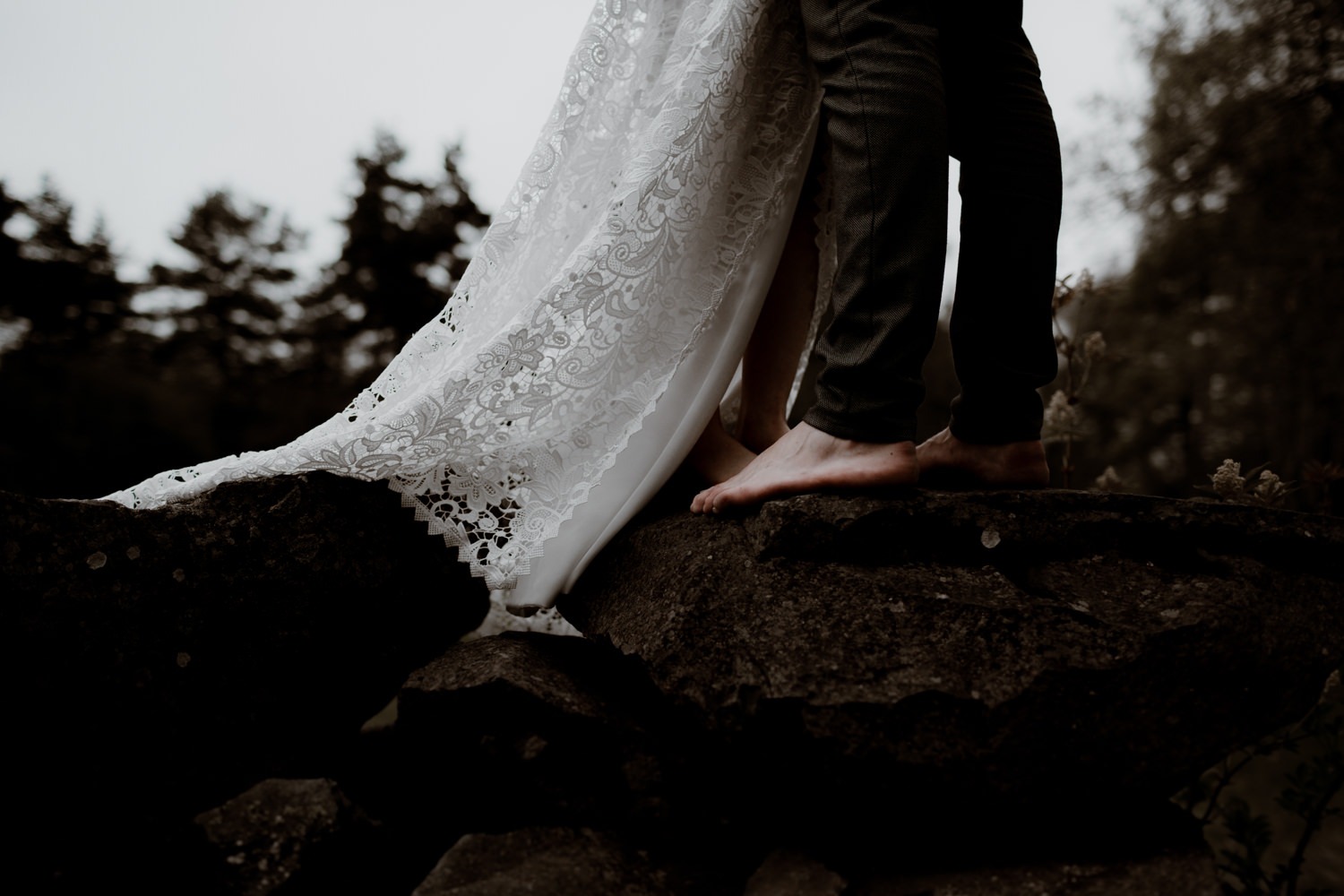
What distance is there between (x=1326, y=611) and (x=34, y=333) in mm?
20798

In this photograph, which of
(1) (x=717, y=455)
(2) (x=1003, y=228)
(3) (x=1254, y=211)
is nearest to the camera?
(2) (x=1003, y=228)

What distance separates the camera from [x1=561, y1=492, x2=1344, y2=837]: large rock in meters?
1.30

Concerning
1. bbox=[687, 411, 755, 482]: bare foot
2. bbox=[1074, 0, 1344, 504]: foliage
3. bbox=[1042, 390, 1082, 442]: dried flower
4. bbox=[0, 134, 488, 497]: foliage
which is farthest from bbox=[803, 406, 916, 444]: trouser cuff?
bbox=[0, 134, 488, 497]: foliage

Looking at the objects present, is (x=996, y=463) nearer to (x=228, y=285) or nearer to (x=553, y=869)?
(x=553, y=869)

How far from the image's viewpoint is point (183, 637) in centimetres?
163

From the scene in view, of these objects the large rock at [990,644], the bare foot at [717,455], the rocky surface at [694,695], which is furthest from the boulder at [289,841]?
the bare foot at [717,455]

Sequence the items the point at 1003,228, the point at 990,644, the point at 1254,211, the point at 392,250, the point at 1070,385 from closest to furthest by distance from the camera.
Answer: the point at 990,644 → the point at 1003,228 → the point at 1070,385 → the point at 1254,211 → the point at 392,250

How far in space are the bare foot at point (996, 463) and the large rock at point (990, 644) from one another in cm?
28

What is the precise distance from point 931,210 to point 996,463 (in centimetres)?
61

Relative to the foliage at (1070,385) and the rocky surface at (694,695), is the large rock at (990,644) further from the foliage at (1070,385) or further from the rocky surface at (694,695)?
the foliage at (1070,385)

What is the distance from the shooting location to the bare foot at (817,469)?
1.54 metres

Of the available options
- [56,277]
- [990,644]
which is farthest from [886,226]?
→ [56,277]

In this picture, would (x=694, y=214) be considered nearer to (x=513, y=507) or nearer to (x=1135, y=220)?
(x=513, y=507)

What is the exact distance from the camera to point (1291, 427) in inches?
499
